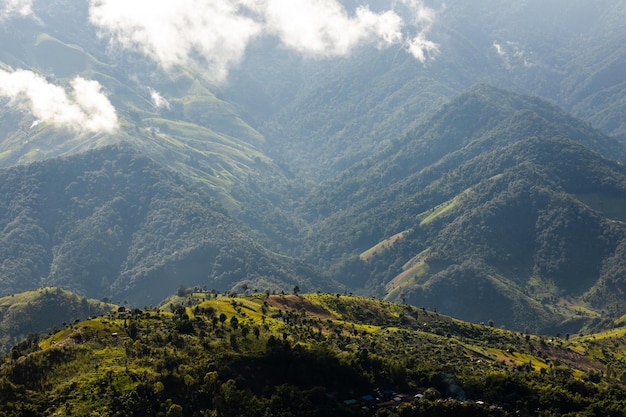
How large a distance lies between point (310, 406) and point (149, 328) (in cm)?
6032

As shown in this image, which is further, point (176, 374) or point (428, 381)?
point (428, 381)

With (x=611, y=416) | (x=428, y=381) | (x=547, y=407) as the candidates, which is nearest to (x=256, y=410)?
(x=428, y=381)

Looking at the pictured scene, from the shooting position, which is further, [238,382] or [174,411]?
[238,382]

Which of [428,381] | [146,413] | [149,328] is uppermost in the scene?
[149,328]

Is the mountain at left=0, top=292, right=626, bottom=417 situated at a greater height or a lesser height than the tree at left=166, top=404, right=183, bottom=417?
greater

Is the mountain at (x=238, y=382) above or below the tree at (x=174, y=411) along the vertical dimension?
above

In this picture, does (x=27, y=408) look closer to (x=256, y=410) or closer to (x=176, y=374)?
(x=176, y=374)

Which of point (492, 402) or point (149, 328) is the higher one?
point (149, 328)

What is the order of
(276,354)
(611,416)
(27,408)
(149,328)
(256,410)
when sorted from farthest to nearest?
(149,328) < (276,354) < (611,416) < (256,410) < (27,408)

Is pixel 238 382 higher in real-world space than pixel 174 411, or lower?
higher

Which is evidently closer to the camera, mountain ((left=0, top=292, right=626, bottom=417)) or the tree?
the tree

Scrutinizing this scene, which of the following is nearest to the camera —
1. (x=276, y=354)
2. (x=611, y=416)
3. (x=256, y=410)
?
(x=256, y=410)

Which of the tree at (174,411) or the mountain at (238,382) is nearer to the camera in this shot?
the tree at (174,411)

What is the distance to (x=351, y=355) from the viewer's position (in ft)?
620
